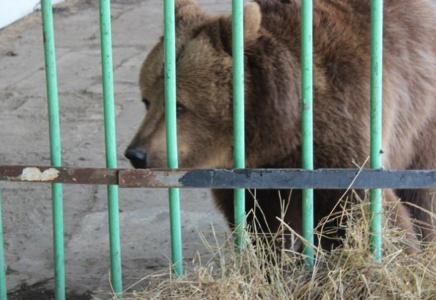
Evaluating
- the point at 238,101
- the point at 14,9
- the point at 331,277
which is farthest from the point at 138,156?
the point at 14,9

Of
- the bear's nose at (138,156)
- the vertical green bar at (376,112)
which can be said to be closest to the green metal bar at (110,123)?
the bear's nose at (138,156)

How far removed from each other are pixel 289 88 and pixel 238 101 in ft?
1.10

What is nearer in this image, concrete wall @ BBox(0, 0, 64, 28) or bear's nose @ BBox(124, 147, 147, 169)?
bear's nose @ BBox(124, 147, 147, 169)

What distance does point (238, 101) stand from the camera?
3029 mm

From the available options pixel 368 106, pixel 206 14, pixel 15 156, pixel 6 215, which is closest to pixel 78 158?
pixel 15 156

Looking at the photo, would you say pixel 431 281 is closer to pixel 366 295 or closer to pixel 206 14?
pixel 366 295

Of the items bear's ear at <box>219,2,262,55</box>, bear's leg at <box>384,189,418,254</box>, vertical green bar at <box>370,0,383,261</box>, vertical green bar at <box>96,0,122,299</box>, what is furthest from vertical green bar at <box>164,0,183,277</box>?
bear's leg at <box>384,189,418,254</box>

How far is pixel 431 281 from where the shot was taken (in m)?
3.11

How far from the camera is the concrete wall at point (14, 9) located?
8.91 meters

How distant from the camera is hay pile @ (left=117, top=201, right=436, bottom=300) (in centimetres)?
305

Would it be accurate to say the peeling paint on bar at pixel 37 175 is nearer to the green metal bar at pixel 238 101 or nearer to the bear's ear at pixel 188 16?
the green metal bar at pixel 238 101

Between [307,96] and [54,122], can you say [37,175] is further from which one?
[307,96]

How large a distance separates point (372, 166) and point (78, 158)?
9.58 feet

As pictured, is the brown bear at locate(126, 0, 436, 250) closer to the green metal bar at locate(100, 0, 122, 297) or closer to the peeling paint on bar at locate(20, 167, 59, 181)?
the green metal bar at locate(100, 0, 122, 297)
